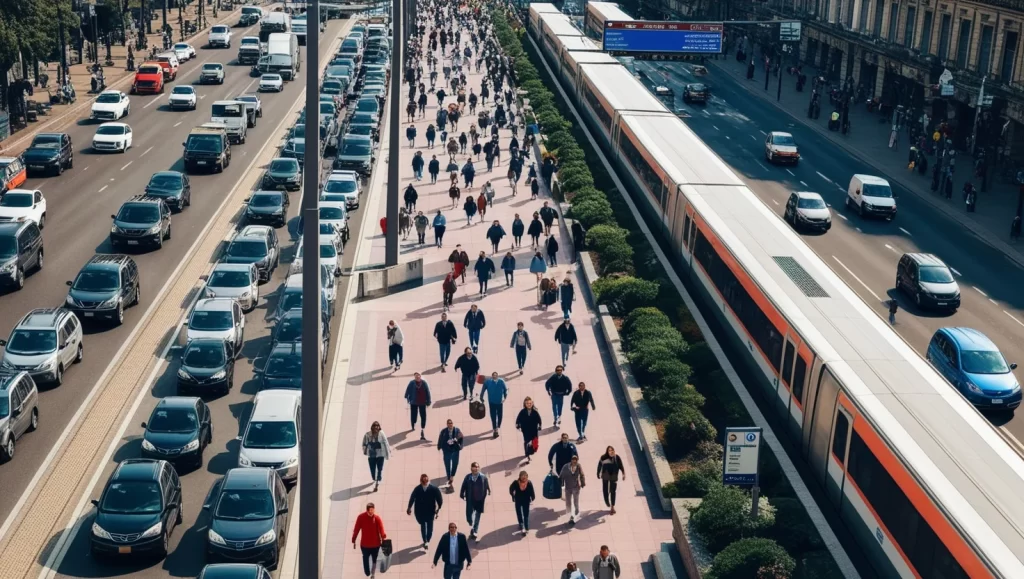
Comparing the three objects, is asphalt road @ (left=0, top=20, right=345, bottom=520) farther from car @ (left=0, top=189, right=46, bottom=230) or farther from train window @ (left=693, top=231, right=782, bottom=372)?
train window @ (left=693, top=231, right=782, bottom=372)

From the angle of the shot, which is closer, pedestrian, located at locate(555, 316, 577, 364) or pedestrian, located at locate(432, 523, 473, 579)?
pedestrian, located at locate(432, 523, 473, 579)

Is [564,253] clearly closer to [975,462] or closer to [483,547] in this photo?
[483,547]

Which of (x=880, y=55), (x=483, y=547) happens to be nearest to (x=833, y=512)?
(x=483, y=547)

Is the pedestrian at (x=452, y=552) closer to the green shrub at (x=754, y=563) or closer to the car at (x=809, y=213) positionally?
the green shrub at (x=754, y=563)

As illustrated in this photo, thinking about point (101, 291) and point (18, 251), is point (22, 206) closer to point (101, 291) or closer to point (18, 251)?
point (18, 251)

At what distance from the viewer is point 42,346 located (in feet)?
103

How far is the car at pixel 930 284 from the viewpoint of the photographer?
39406 mm

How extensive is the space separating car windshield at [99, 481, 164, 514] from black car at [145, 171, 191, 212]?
26.1 metres

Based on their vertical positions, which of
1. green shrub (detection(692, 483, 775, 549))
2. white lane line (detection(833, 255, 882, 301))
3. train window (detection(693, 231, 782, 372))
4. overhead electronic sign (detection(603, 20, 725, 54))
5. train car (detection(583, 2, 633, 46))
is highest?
overhead electronic sign (detection(603, 20, 725, 54))

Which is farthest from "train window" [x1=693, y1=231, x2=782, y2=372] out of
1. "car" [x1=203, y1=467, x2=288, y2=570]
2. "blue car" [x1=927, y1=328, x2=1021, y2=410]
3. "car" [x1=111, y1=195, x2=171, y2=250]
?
"car" [x1=111, y1=195, x2=171, y2=250]

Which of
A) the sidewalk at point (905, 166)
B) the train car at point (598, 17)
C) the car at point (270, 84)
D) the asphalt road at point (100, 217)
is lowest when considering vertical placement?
the sidewalk at point (905, 166)

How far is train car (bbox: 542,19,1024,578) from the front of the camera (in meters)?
19.5

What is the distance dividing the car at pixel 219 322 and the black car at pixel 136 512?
28.5 feet

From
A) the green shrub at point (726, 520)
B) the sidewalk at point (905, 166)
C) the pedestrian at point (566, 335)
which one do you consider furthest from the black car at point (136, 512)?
the sidewalk at point (905, 166)
